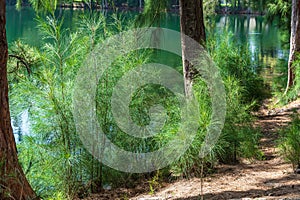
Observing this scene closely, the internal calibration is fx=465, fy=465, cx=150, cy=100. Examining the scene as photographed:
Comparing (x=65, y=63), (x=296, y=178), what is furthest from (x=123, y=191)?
(x=296, y=178)

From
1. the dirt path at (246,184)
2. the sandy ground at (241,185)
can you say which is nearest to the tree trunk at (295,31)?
the sandy ground at (241,185)

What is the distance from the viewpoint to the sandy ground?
3.77 m

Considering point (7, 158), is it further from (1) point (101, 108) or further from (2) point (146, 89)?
(2) point (146, 89)

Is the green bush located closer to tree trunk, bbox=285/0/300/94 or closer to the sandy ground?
the sandy ground

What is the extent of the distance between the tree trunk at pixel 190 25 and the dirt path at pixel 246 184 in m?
1.48

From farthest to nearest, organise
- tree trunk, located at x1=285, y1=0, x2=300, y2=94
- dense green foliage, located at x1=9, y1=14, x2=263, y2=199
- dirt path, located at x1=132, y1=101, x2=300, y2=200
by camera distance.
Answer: tree trunk, located at x1=285, y1=0, x2=300, y2=94 → dense green foliage, located at x1=9, y1=14, x2=263, y2=199 → dirt path, located at x1=132, y1=101, x2=300, y2=200

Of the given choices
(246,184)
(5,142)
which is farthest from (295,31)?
(5,142)

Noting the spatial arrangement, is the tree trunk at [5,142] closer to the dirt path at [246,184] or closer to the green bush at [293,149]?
the dirt path at [246,184]

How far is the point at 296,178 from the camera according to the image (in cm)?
400

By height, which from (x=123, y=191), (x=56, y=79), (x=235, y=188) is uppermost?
(x=56, y=79)

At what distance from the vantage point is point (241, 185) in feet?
13.6

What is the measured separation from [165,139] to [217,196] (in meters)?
1.00

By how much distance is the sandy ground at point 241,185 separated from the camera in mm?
3766

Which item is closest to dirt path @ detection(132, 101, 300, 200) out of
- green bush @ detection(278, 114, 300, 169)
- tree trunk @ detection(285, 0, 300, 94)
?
green bush @ detection(278, 114, 300, 169)
